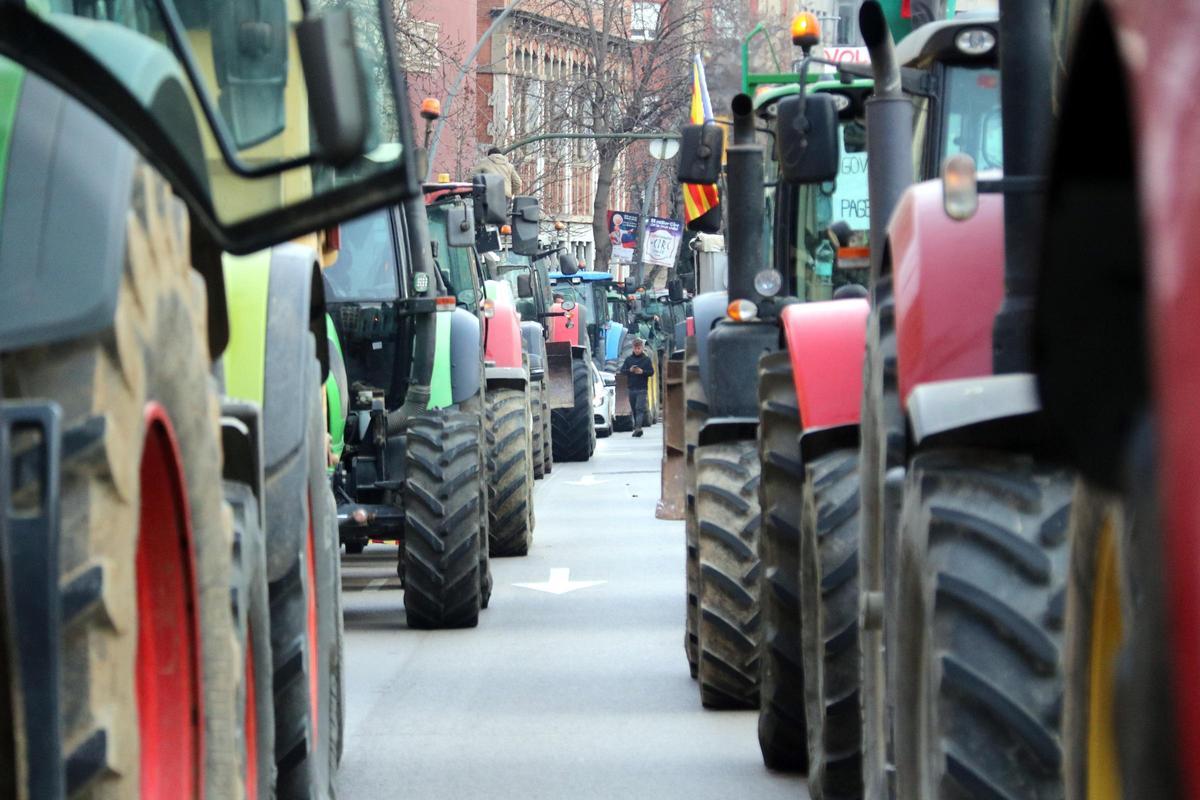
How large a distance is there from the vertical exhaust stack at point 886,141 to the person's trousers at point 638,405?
32134mm

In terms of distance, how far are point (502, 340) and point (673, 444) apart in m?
2.60

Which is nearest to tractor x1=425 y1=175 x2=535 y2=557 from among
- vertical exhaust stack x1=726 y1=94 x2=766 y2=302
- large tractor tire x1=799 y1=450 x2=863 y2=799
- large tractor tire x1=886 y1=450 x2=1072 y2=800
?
vertical exhaust stack x1=726 y1=94 x2=766 y2=302

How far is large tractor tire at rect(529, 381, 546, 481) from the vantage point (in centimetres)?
2352

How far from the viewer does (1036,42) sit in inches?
174

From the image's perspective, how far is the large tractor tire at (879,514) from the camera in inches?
193

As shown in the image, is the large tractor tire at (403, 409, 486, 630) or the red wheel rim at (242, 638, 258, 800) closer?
the red wheel rim at (242, 638, 258, 800)

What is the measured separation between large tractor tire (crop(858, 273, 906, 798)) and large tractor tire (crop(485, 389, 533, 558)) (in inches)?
373

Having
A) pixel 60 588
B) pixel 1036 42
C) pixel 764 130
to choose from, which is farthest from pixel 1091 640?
pixel 764 130

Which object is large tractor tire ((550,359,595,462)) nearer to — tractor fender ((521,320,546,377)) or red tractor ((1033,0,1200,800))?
tractor fender ((521,320,546,377))

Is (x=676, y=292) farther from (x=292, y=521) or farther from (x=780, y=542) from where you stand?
(x=292, y=521)

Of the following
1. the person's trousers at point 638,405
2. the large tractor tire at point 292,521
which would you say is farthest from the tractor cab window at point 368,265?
the person's trousers at point 638,405

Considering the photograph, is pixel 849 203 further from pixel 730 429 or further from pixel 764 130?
pixel 730 429

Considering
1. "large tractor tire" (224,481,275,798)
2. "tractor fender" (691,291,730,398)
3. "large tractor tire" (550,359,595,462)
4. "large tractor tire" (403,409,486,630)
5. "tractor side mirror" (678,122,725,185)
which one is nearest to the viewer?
"large tractor tire" (224,481,275,798)

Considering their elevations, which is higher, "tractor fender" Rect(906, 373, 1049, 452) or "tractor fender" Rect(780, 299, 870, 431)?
"tractor fender" Rect(906, 373, 1049, 452)
